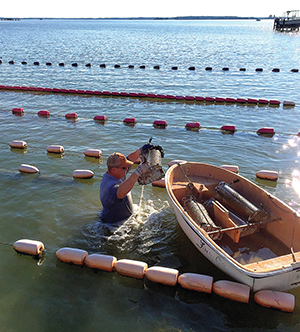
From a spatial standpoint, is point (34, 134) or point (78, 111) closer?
point (34, 134)

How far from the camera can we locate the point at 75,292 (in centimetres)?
641

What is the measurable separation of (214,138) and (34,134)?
9.00 meters

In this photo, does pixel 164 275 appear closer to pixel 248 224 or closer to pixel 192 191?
pixel 248 224

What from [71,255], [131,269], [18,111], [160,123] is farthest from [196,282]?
[18,111]

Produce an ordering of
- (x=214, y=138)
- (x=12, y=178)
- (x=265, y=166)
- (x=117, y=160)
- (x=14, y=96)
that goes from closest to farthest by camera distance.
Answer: (x=117, y=160) < (x=12, y=178) < (x=265, y=166) < (x=214, y=138) < (x=14, y=96)

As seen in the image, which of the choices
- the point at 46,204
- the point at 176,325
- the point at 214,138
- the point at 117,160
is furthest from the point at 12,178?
the point at 214,138

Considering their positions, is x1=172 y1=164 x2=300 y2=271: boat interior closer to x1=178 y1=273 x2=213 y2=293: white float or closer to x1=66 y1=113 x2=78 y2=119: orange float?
x1=178 y1=273 x2=213 y2=293: white float

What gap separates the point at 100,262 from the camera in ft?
22.0

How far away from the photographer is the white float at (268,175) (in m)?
10.7

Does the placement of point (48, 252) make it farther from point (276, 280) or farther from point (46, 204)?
point (276, 280)

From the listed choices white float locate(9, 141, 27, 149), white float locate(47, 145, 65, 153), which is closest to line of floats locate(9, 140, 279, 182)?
white float locate(47, 145, 65, 153)

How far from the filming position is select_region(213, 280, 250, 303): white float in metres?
5.80

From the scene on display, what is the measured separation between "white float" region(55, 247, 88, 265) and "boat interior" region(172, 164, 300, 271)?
9.01 ft

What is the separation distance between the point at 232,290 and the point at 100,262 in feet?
9.40
